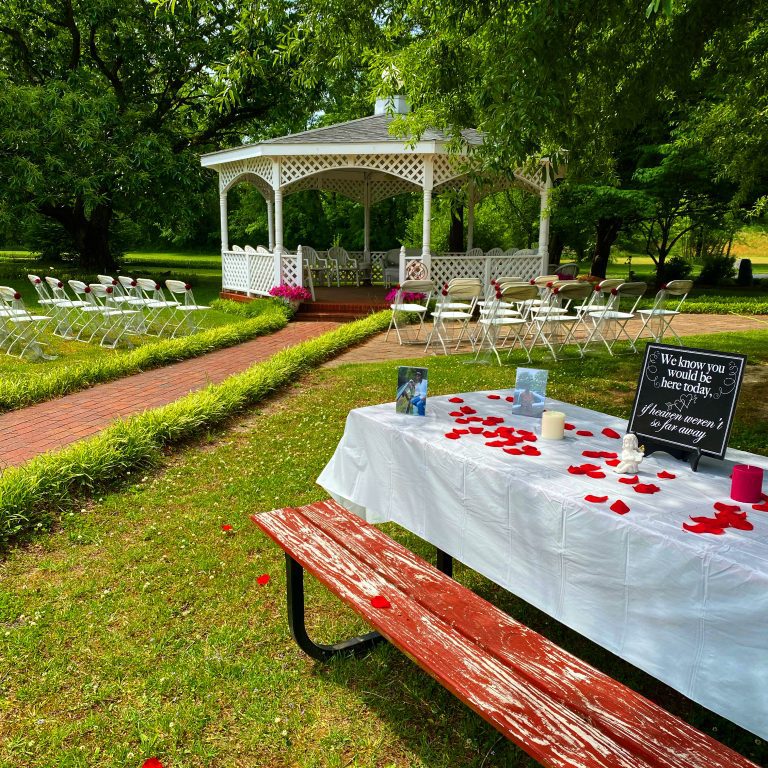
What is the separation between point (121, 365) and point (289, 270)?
6576mm

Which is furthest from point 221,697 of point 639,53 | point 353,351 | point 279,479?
point 353,351

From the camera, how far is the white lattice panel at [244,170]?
15477mm

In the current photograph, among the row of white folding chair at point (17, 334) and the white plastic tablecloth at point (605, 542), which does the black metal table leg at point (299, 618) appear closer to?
the white plastic tablecloth at point (605, 542)

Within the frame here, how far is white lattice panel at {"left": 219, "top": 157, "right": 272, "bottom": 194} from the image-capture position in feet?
50.8

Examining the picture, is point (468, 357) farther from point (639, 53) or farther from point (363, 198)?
point (363, 198)

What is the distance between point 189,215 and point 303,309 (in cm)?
812

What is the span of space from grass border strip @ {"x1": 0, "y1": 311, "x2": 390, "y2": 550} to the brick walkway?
0.52m

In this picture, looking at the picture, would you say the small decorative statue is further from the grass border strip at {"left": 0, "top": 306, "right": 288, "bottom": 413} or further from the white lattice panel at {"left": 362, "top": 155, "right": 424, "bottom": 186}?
the white lattice panel at {"left": 362, "top": 155, "right": 424, "bottom": 186}

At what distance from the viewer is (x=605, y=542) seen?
2152 mm

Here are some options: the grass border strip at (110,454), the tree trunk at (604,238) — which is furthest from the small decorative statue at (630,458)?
the tree trunk at (604,238)

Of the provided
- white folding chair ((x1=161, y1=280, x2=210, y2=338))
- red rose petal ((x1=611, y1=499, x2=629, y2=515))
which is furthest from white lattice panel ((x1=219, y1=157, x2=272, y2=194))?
red rose petal ((x1=611, y1=499, x2=629, y2=515))

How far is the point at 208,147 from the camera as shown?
1013 inches

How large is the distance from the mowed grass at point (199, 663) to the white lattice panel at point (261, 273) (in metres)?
10.6

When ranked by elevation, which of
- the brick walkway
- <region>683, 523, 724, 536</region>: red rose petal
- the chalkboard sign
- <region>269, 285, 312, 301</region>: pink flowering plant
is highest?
the chalkboard sign
